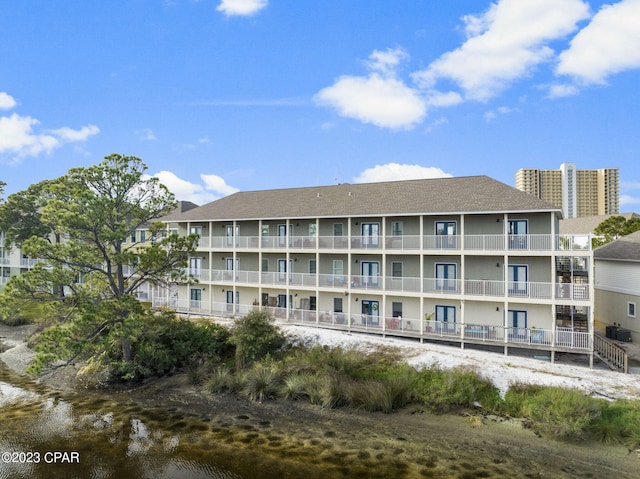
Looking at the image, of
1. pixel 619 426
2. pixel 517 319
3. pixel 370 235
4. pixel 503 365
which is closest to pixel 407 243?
pixel 370 235

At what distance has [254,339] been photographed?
21078 mm

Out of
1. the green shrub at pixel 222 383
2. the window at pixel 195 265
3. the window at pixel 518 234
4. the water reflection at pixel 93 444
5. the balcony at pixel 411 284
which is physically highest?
the window at pixel 518 234

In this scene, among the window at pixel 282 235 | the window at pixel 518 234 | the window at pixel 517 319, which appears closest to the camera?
the window at pixel 518 234

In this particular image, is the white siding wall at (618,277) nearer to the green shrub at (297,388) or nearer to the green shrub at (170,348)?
the green shrub at (297,388)

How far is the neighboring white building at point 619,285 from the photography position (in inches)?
965

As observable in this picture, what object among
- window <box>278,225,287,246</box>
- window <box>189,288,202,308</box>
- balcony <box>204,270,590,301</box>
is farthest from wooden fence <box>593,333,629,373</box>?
window <box>189,288,202,308</box>

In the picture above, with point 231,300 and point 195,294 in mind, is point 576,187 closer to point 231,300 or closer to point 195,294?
point 231,300

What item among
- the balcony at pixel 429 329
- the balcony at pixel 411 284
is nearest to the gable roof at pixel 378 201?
the balcony at pixel 411 284

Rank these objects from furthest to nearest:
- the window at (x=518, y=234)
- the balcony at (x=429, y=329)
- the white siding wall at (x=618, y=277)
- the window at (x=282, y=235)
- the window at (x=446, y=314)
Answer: the window at (x=282, y=235) < the white siding wall at (x=618, y=277) < the window at (x=446, y=314) < the window at (x=518, y=234) < the balcony at (x=429, y=329)

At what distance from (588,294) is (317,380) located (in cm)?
1409

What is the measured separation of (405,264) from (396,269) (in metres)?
0.68

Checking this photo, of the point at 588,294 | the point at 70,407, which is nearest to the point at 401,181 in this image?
the point at 588,294

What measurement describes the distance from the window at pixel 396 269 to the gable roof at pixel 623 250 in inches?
556

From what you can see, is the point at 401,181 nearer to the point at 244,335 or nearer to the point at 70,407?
the point at 244,335
